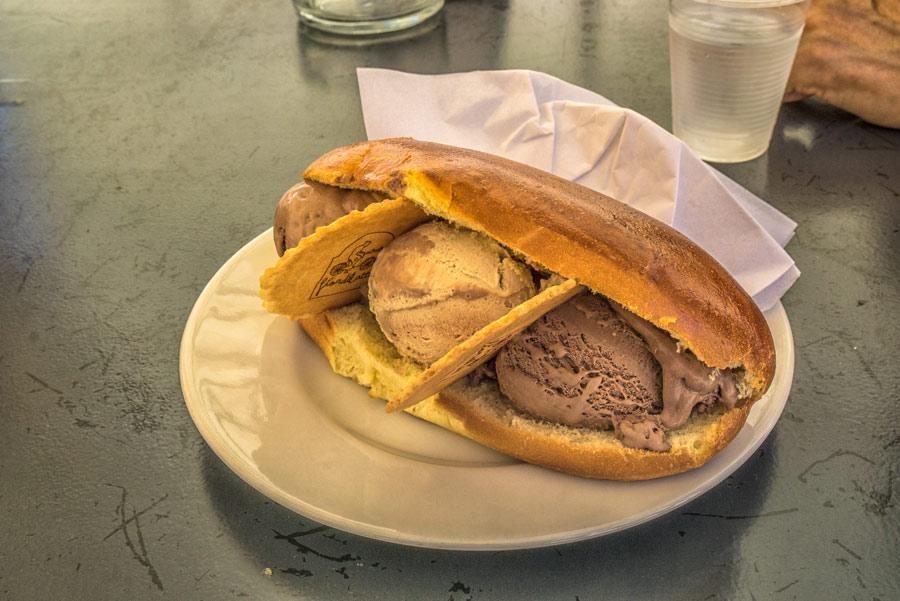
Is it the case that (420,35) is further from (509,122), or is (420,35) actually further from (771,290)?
(771,290)

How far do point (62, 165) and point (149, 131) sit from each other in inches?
8.2

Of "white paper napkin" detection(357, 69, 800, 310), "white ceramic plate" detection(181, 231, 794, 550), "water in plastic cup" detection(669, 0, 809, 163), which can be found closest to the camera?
"white ceramic plate" detection(181, 231, 794, 550)

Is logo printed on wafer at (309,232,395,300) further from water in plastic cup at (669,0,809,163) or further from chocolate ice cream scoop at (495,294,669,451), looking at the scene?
water in plastic cup at (669,0,809,163)

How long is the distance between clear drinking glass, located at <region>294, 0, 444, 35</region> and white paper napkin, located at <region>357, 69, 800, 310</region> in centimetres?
86

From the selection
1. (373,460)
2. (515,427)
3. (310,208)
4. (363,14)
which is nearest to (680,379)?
(515,427)

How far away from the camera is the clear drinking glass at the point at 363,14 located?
237cm

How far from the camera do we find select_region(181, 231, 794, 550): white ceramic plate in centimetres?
94

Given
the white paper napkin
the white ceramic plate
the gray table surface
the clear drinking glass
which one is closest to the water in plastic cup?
the gray table surface

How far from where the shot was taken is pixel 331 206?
123 centimetres

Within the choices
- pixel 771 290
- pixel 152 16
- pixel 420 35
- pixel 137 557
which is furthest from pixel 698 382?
pixel 152 16

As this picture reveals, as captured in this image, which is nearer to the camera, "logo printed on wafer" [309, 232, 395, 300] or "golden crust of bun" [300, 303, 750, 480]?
"golden crust of bun" [300, 303, 750, 480]

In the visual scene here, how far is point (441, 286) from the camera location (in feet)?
3.55

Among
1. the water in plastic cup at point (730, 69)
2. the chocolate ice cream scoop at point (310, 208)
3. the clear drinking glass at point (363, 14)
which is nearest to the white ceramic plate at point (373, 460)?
the chocolate ice cream scoop at point (310, 208)

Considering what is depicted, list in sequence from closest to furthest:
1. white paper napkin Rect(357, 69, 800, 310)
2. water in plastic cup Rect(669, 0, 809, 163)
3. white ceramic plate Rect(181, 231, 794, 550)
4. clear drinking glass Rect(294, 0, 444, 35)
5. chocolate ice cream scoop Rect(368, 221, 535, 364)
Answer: white ceramic plate Rect(181, 231, 794, 550)
chocolate ice cream scoop Rect(368, 221, 535, 364)
white paper napkin Rect(357, 69, 800, 310)
water in plastic cup Rect(669, 0, 809, 163)
clear drinking glass Rect(294, 0, 444, 35)
